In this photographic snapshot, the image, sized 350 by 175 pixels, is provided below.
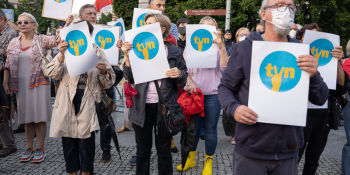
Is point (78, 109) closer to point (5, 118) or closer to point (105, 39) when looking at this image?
point (105, 39)

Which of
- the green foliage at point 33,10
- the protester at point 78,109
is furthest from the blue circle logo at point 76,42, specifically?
the green foliage at point 33,10

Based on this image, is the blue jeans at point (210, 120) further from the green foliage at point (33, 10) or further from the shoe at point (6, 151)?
the green foliage at point (33, 10)

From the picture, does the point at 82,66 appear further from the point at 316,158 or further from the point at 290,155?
the point at 316,158

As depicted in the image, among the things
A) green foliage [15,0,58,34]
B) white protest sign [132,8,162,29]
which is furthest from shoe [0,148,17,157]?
green foliage [15,0,58,34]

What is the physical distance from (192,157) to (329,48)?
2299mm

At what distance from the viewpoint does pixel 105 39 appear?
4492mm

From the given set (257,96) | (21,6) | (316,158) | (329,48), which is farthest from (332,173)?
(21,6)

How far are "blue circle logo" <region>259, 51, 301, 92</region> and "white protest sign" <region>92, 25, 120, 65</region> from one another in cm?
299

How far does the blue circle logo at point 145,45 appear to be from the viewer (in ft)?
9.42

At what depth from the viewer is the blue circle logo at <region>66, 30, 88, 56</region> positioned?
2.97 meters

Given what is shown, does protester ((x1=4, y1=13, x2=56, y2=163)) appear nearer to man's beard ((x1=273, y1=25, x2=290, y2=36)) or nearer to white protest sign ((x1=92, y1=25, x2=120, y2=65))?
white protest sign ((x1=92, y1=25, x2=120, y2=65))

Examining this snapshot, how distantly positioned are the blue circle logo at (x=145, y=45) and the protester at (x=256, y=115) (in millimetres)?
1075

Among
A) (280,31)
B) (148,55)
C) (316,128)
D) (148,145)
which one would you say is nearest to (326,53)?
(316,128)

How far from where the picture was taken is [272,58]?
1.74m
